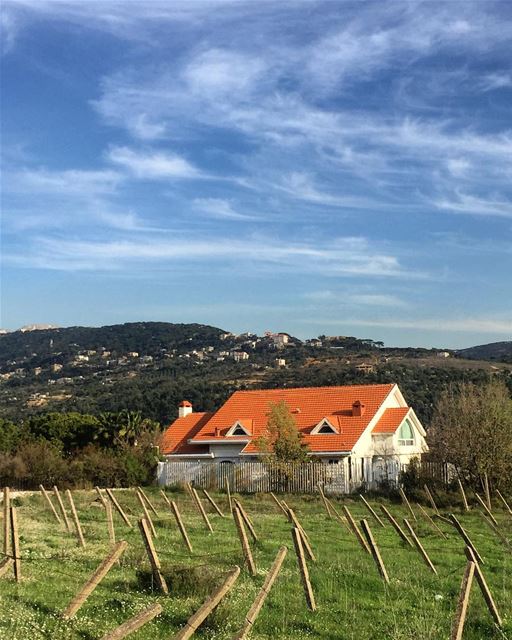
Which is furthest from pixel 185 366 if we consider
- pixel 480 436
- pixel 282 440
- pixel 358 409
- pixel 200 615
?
pixel 200 615

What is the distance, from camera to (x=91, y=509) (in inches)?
1111

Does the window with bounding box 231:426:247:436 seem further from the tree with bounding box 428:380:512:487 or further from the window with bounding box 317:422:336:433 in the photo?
the tree with bounding box 428:380:512:487

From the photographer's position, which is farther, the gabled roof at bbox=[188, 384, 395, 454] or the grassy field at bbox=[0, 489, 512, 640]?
the gabled roof at bbox=[188, 384, 395, 454]

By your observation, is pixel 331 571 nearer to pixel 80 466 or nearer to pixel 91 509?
pixel 91 509

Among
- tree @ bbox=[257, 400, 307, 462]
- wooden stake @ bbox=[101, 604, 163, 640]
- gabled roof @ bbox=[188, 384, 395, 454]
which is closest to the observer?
wooden stake @ bbox=[101, 604, 163, 640]

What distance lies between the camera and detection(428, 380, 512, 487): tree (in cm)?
3431

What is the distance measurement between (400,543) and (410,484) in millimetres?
17626

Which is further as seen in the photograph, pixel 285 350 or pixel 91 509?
pixel 285 350

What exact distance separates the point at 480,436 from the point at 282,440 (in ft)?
34.8

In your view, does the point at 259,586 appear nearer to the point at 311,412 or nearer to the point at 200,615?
the point at 200,615

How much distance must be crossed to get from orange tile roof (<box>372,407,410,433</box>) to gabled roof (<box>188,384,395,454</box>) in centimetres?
83

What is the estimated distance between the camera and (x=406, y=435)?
45.7 metres

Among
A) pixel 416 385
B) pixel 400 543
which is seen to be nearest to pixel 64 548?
pixel 400 543

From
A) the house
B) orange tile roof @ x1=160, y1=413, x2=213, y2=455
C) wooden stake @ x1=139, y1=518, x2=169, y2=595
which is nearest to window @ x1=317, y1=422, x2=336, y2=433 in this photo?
the house
